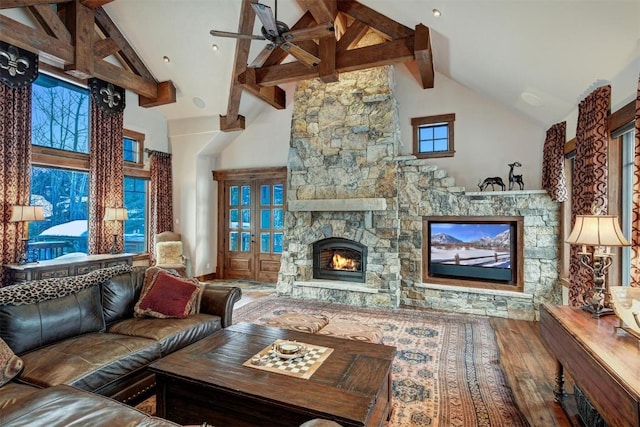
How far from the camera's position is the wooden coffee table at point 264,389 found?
1658 millimetres

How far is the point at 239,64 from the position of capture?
559 centimetres

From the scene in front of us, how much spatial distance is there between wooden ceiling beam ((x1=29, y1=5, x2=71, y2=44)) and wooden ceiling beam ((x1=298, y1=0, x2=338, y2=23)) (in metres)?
3.52

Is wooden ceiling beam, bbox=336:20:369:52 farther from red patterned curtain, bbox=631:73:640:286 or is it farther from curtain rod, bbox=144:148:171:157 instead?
curtain rod, bbox=144:148:171:157

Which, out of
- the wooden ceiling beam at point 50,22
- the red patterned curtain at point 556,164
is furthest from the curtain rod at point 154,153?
the red patterned curtain at point 556,164

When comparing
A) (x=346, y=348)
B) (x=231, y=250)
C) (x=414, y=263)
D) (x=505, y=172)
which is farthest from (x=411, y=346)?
(x=231, y=250)

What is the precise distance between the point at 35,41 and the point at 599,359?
6.75 metres

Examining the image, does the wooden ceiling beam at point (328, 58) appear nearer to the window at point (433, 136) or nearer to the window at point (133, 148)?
the window at point (433, 136)

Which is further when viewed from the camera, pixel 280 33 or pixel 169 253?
pixel 169 253

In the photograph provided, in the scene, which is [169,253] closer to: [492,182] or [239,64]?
[239,64]

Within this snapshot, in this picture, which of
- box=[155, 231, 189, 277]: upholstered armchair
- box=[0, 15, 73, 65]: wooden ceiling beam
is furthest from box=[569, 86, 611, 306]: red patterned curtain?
box=[0, 15, 73, 65]: wooden ceiling beam

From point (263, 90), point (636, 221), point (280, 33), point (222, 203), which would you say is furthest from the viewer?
point (222, 203)

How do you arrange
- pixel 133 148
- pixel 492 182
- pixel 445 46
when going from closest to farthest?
1. pixel 445 46
2. pixel 492 182
3. pixel 133 148

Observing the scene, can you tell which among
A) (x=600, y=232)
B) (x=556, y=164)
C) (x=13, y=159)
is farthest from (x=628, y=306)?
(x=13, y=159)

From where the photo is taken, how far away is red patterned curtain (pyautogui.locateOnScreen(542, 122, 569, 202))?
13.5 feet
